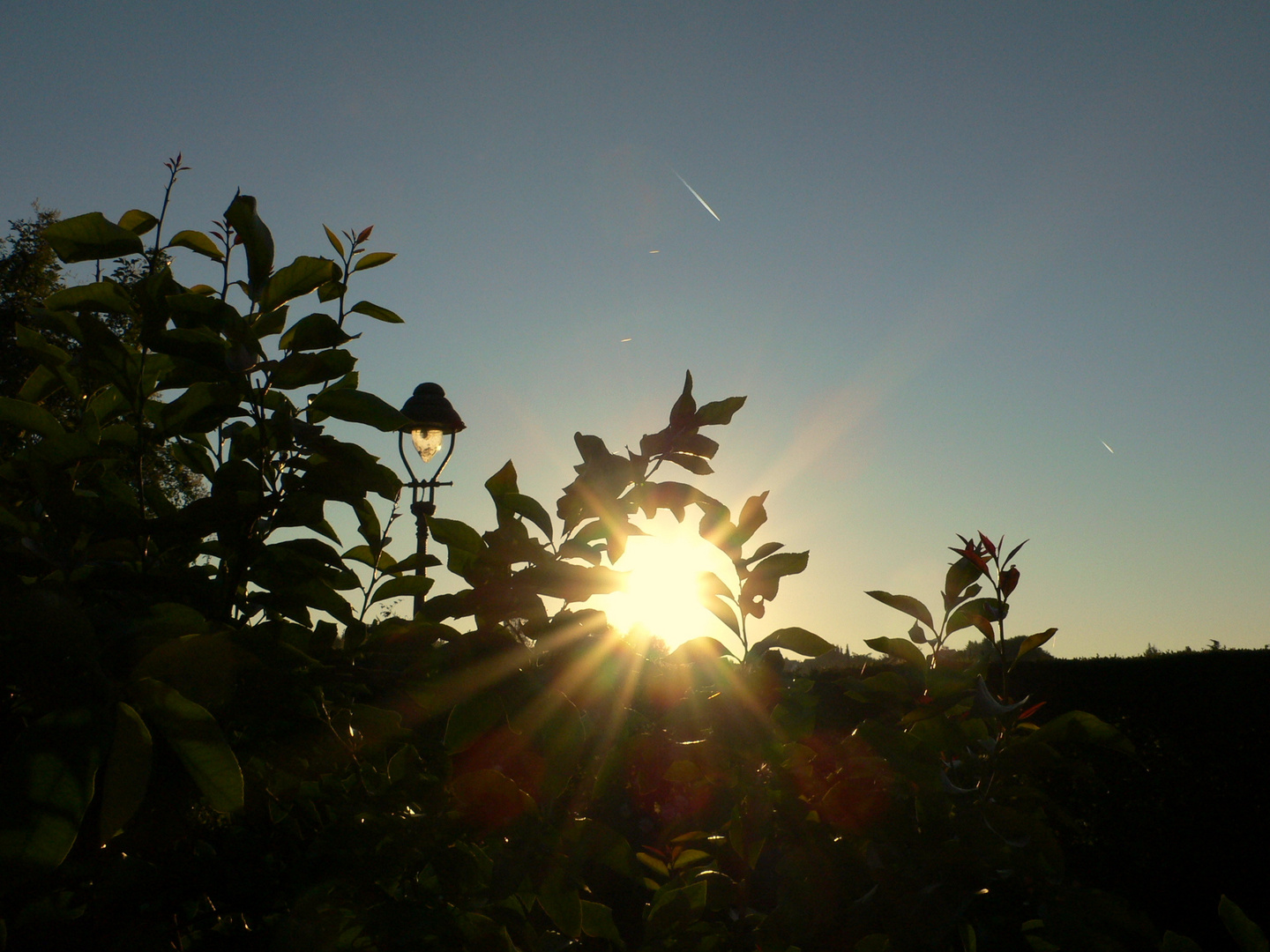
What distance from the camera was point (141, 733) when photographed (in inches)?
31.3

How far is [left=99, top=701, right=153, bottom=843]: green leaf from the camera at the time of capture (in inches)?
29.0

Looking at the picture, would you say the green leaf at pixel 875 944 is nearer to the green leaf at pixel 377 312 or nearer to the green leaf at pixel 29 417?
the green leaf at pixel 377 312

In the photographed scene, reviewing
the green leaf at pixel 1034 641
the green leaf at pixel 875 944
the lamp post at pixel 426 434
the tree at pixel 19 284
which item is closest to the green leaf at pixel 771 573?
the green leaf at pixel 1034 641

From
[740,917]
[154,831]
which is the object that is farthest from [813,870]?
[154,831]

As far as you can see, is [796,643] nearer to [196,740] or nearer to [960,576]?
[960,576]

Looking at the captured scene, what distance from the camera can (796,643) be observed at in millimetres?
1689

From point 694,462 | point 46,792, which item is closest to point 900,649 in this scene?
point 694,462

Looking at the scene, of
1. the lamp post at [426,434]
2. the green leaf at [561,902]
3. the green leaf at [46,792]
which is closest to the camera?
the green leaf at [46,792]

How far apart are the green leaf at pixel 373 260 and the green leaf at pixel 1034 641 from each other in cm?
159

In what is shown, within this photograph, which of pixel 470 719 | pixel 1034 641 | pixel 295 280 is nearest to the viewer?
pixel 470 719

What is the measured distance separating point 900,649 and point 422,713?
3.41ft

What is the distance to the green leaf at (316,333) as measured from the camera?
1.43m

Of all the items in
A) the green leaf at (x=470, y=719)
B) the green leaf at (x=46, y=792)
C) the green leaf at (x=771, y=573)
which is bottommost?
the green leaf at (x=46, y=792)

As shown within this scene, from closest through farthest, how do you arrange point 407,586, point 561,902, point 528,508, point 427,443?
point 561,902 → point 528,508 → point 407,586 → point 427,443
